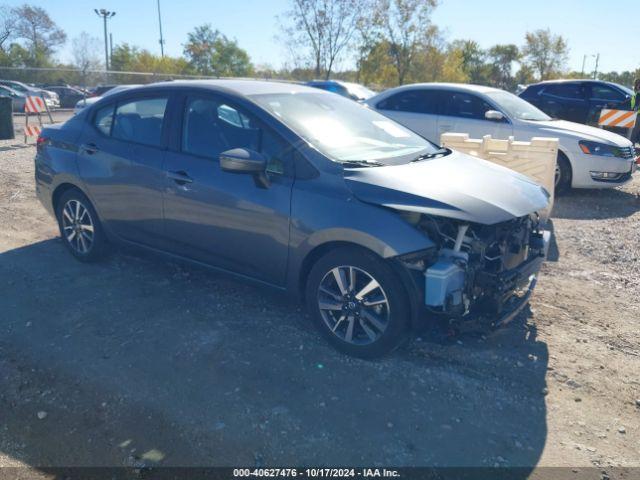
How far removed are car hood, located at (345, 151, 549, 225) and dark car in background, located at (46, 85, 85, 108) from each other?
30205mm

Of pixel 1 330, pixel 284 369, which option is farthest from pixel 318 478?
pixel 1 330

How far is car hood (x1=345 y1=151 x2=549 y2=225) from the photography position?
329 cm

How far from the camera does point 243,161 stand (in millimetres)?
3631

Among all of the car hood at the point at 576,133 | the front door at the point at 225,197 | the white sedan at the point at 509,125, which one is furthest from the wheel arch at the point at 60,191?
the car hood at the point at 576,133

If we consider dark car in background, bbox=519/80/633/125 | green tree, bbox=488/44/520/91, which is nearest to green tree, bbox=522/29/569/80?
green tree, bbox=488/44/520/91

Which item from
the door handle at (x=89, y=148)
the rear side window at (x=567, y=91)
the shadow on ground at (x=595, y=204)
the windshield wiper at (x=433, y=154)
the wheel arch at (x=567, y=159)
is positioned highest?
the rear side window at (x=567, y=91)

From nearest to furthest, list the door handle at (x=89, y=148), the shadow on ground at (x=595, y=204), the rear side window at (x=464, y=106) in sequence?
the door handle at (x=89, y=148) → the shadow on ground at (x=595, y=204) → the rear side window at (x=464, y=106)

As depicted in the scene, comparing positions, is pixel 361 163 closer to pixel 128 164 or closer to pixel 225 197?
pixel 225 197

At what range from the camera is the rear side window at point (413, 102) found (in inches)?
360

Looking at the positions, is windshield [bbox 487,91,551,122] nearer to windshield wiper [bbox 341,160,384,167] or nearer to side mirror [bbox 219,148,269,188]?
windshield wiper [bbox 341,160,384,167]

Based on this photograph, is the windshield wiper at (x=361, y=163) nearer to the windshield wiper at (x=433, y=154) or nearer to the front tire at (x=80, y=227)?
the windshield wiper at (x=433, y=154)

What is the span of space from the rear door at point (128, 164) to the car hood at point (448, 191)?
5.97 ft

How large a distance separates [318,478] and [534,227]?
2482 mm

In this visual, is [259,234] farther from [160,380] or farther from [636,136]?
[636,136]
